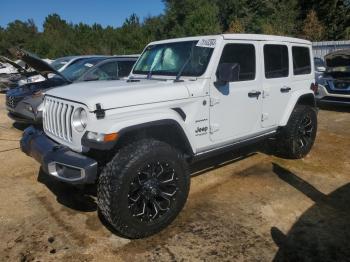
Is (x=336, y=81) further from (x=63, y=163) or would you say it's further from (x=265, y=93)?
(x=63, y=163)

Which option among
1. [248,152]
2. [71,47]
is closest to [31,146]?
[248,152]

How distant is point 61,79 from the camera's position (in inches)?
297

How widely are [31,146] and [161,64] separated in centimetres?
188

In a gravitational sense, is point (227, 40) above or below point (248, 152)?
above

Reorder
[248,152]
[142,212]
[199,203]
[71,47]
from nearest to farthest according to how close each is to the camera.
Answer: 1. [142,212]
2. [199,203]
3. [248,152]
4. [71,47]

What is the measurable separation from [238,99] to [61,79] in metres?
4.69

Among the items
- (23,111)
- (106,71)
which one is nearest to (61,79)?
(106,71)

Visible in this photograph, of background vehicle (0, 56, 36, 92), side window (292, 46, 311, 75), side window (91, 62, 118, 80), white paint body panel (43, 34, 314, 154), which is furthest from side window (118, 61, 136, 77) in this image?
side window (292, 46, 311, 75)

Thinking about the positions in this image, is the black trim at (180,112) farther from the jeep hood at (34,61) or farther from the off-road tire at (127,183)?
the jeep hood at (34,61)

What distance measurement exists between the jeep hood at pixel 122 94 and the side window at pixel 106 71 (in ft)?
12.4

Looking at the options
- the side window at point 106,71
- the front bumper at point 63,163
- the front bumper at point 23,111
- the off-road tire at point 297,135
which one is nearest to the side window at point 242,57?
the off-road tire at point 297,135

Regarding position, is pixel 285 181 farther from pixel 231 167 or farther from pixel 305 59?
pixel 305 59

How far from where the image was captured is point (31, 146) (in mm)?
3752

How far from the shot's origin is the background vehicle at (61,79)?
269 inches
